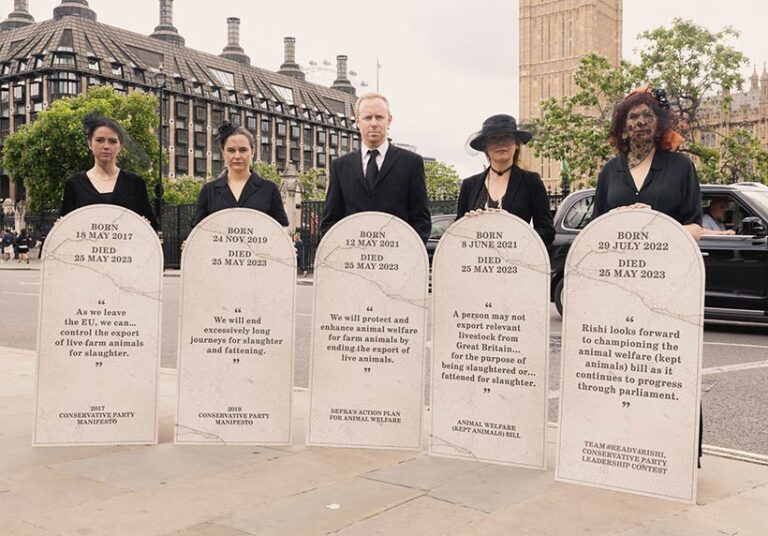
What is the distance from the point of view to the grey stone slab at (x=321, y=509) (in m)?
3.32

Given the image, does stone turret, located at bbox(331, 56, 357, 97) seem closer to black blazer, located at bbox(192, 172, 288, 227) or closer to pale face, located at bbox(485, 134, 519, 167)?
black blazer, located at bbox(192, 172, 288, 227)

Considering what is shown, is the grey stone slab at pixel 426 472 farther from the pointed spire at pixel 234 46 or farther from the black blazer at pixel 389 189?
the pointed spire at pixel 234 46

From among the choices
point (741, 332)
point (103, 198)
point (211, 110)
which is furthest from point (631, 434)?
point (211, 110)

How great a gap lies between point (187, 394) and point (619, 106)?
2.94m

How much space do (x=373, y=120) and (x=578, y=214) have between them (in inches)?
289

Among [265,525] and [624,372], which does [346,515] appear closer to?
[265,525]

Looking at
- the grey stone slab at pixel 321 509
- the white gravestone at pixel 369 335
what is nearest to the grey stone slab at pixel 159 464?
the white gravestone at pixel 369 335

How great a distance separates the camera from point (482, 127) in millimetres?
4590

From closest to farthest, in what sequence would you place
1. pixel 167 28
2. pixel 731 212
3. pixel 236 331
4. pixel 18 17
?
pixel 236 331 → pixel 731 212 → pixel 18 17 → pixel 167 28

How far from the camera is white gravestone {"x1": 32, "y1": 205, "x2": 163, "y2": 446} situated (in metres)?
4.78

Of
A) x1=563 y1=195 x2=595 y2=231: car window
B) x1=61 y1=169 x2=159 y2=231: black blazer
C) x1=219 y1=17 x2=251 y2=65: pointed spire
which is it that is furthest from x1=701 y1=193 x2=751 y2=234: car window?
x1=219 y1=17 x2=251 y2=65: pointed spire

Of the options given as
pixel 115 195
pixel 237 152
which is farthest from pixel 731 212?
pixel 115 195

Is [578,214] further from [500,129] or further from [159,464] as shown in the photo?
[159,464]

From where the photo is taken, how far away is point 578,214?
37.7 ft
